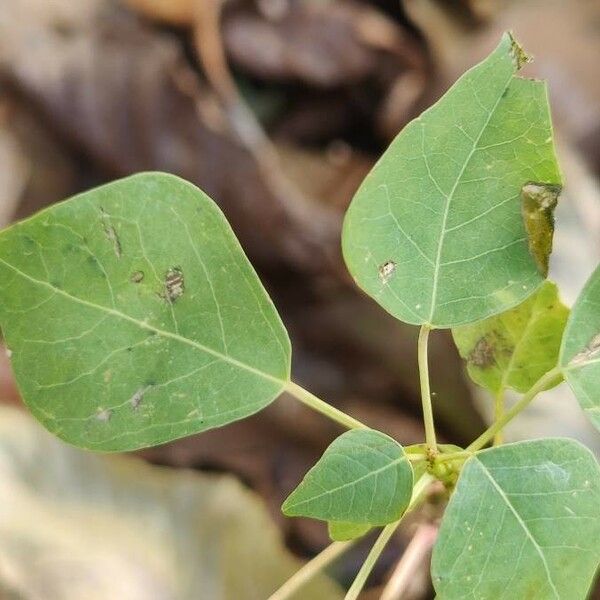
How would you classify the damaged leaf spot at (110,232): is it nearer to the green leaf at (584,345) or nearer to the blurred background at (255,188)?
the green leaf at (584,345)

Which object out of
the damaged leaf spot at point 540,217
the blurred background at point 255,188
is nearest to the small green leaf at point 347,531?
the damaged leaf spot at point 540,217

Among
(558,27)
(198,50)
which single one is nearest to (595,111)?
(558,27)

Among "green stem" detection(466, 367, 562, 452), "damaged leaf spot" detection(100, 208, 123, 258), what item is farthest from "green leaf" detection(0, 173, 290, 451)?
"green stem" detection(466, 367, 562, 452)

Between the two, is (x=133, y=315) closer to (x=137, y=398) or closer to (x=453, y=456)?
(x=137, y=398)

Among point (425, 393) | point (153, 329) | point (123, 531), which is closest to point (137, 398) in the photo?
point (153, 329)

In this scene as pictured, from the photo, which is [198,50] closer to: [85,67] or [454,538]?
[85,67]

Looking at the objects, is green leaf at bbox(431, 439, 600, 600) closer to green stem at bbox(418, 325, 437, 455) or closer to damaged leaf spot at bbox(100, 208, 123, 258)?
green stem at bbox(418, 325, 437, 455)

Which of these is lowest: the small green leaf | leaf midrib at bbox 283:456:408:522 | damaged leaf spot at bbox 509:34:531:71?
the small green leaf
